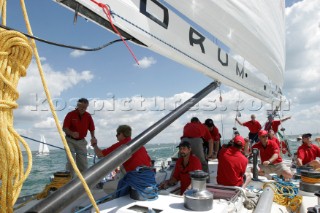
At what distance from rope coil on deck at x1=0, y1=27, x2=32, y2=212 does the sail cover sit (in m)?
0.35

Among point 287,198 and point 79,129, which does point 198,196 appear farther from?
point 79,129

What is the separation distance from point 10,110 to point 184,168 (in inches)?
120

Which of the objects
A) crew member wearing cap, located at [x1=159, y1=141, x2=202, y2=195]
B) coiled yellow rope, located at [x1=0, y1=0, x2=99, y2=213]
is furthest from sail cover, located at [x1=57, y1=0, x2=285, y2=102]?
crew member wearing cap, located at [x1=159, y1=141, x2=202, y2=195]

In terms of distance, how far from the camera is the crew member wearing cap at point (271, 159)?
5588mm

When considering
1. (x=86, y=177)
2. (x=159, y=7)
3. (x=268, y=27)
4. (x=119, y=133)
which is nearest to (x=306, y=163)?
(x=268, y=27)

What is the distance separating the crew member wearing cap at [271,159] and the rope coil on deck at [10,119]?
17.5ft

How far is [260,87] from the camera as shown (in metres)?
4.25

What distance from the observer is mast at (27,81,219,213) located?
1148 mm

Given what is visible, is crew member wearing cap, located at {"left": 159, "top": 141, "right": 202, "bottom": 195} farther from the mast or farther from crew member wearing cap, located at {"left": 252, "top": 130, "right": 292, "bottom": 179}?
crew member wearing cap, located at {"left": 252, "top": 130, "right": 292, "bottom": 179}

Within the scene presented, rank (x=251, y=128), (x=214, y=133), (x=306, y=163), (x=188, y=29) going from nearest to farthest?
(x=188, y=29) < (x=306, y=163) < (x=214, y=133) < (x=251, y=128)

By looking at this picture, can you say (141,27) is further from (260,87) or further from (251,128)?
(251,128)

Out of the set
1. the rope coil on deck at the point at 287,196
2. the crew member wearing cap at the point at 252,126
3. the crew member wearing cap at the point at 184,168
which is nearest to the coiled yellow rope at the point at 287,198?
the rope coil on deck at the point at 287,196

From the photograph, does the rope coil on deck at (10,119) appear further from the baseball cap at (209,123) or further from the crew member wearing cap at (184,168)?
the baseball cap at (209,123)

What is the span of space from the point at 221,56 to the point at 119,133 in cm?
185
